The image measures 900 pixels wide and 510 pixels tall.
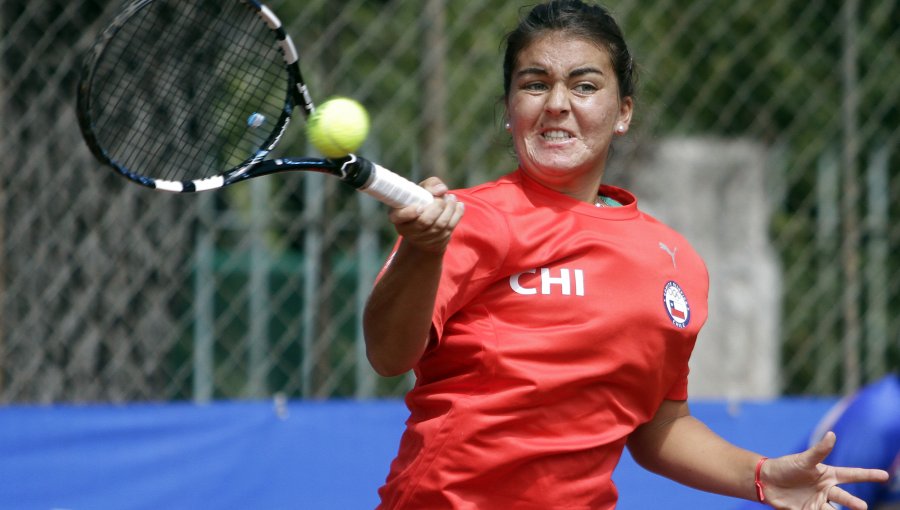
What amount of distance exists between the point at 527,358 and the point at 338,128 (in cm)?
50

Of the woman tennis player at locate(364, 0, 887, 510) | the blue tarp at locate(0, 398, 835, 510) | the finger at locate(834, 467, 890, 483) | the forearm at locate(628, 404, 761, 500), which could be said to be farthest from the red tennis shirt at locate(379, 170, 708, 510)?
the blue tarp at locate(0, 398, 835, 510)

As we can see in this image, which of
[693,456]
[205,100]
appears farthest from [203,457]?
[693,456]

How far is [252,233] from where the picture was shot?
13.0 feet

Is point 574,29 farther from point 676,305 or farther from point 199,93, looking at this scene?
point 199,93

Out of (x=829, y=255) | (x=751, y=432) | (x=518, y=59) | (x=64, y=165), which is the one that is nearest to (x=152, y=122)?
(x=518, y=59)

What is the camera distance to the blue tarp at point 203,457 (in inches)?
119

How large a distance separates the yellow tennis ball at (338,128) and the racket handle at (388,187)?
3cm

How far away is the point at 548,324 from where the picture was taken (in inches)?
78.3

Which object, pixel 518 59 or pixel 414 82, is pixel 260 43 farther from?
pixel 414 82

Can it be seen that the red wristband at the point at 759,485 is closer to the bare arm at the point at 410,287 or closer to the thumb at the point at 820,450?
the thumb at the point at 820,450

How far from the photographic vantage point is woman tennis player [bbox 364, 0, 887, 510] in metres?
1.94

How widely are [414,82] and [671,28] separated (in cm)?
106

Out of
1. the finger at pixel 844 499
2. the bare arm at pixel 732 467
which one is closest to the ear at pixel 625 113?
the bare arm at pixel 732 467

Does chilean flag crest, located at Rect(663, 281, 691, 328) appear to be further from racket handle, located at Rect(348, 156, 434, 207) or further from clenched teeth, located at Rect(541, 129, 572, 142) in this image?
racket handle, located at Rect(348, 156, 434, 207)
